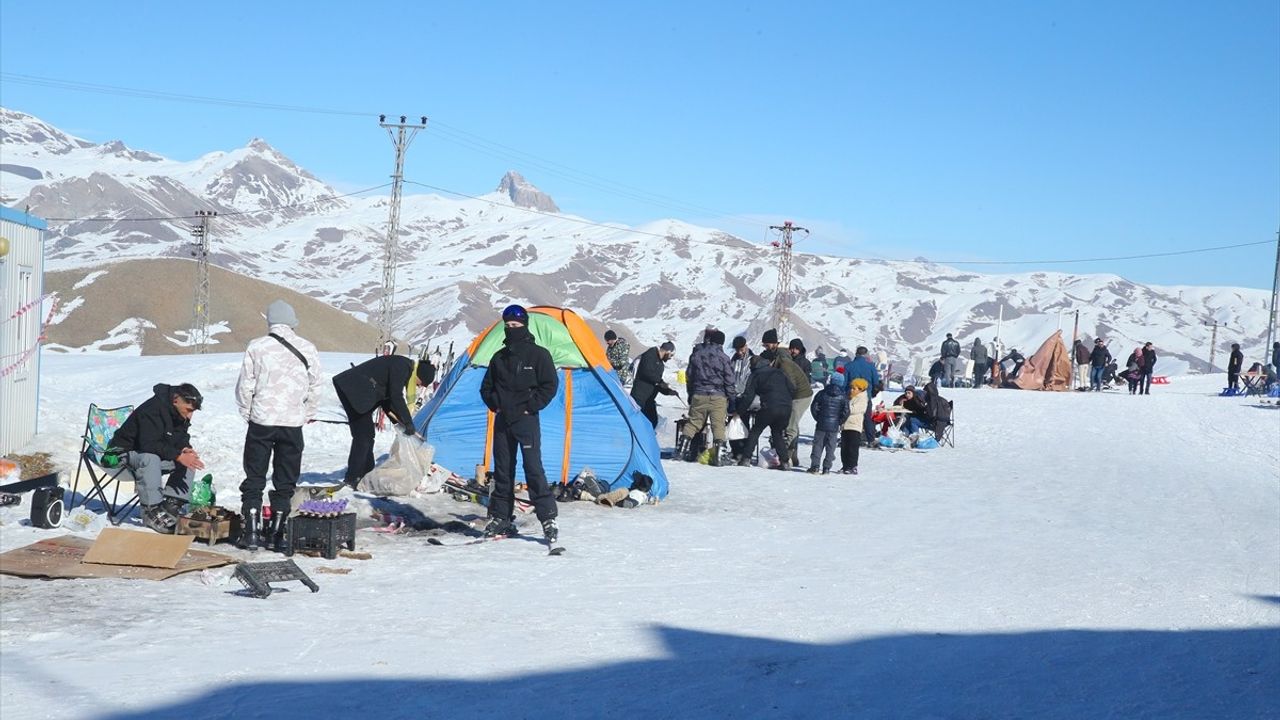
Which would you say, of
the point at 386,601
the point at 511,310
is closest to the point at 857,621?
the point at 386,601

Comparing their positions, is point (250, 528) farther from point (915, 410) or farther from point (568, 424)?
point (915, 410)

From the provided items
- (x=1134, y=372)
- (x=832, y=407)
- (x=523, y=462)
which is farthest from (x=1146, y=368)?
(x=523, y=462)

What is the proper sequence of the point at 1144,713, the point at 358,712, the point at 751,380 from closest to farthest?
1. the point at 358,712
2. the point at 1144,713
3. the point at 751,380

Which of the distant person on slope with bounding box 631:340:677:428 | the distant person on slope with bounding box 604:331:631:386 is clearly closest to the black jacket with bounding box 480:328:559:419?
the distant person on slope with bounding box 631:340:677:428

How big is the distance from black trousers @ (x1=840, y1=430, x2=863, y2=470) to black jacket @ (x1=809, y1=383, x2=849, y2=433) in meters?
0.17

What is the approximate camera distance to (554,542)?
9.07m

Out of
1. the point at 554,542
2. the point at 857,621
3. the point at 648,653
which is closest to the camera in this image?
the point at 648,653

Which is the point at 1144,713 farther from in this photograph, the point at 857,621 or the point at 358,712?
the point at 358,712

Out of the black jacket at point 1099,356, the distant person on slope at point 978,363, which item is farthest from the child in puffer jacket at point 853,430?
the distant person on slope at point 978,363

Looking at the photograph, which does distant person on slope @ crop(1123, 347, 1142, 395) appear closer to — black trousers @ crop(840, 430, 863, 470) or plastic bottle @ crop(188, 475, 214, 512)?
black trousers @ crop(840, 430, 863, 470)

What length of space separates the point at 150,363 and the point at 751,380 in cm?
1634

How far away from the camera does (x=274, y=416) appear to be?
27.1ft

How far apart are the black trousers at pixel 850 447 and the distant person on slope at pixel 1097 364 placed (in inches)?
761

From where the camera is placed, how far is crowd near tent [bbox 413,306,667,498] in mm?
12281
